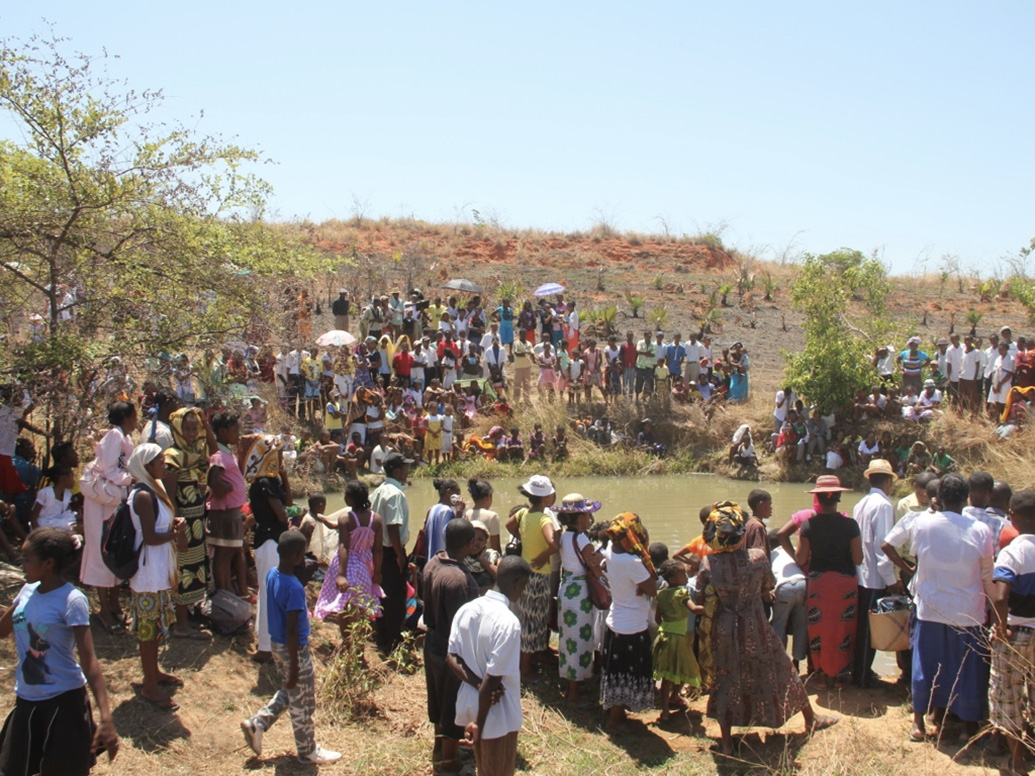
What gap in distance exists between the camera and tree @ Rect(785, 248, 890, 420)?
19359 millimetres

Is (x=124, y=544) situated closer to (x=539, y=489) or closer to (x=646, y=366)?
(x=539, y=489)

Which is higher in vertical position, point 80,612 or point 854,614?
point 80,612

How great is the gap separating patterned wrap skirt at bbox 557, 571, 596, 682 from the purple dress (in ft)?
4.63

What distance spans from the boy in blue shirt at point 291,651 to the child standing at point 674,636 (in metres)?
2.45

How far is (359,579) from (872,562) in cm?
381

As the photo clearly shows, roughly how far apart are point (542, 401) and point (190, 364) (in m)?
11.4

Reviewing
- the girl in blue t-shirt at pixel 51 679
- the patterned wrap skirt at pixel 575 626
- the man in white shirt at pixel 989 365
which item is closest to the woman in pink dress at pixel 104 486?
the girl in blue t-shirt at pixel 51 679

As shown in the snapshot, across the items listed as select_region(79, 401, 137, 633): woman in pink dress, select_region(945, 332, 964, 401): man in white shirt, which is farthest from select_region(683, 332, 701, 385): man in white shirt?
select_region(79, 401, 137, 633): woman in pink dress

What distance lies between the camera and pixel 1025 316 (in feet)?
107

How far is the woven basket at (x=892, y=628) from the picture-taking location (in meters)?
6.97

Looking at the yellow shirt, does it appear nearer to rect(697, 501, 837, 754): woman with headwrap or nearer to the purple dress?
the purple dress

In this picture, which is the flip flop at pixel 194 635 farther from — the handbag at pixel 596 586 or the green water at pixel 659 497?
the green water at pixel 659 497

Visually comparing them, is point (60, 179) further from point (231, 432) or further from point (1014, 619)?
point (1014, 619)

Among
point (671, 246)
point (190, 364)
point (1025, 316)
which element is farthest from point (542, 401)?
point (671, 246)
